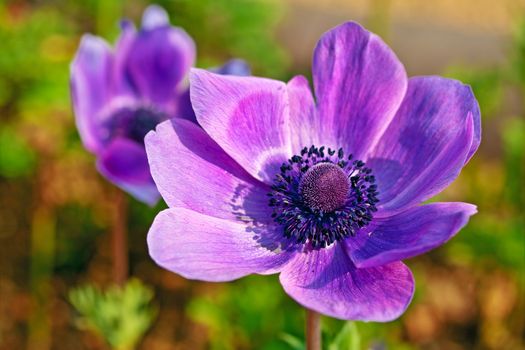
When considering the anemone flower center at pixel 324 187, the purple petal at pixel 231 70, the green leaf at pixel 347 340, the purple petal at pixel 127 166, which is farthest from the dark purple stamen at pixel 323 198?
the purple petal at pixel 127 166

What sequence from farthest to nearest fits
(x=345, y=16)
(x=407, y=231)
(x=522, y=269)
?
(x=345, y=16)
(x=522, y=269)
(x=407, y=231)

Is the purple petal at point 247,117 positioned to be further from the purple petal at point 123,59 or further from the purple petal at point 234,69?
the purple petal at point 123,59

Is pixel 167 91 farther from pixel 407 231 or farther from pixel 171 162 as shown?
pixel 407 231

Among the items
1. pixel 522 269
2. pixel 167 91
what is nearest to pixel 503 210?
pixel 522 269

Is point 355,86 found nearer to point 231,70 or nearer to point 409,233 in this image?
point 409,233

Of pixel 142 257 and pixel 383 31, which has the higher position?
pixel 383 31

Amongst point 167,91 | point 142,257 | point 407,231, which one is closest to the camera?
point 407,231
